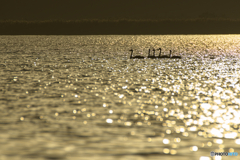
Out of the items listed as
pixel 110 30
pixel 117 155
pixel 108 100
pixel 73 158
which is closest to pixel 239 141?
pixel 117 155

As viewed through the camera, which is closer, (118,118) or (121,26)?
(118,118)

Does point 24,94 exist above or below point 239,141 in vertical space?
above

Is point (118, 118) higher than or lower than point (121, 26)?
lower

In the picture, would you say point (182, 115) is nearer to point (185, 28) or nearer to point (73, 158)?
point (73, 158)

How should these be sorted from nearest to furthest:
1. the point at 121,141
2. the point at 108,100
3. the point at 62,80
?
the point at 121,141
the point at 108,100
the point at 62,80

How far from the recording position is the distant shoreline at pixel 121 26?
141m

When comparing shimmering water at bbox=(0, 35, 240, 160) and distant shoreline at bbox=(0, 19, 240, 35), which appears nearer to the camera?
shimmering water at bbox=(0, 35, 240, 160)

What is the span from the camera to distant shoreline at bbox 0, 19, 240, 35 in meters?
141

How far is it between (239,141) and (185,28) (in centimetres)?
13279

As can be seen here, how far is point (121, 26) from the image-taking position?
468ft

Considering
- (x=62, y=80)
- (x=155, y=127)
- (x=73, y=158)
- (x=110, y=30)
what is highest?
(x=110, y=30)

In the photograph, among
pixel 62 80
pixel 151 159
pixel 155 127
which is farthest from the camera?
pixel 62 80

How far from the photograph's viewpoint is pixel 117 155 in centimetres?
1402

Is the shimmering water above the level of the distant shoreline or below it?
below
